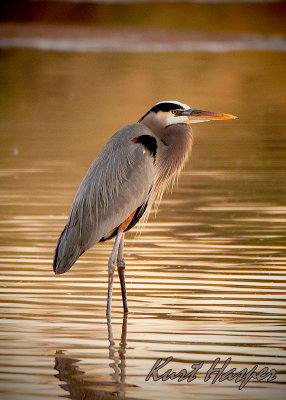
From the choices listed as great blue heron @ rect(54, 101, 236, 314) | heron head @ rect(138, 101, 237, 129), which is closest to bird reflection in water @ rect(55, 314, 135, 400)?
great blue heron @ rect(54, 101, 236, 314)

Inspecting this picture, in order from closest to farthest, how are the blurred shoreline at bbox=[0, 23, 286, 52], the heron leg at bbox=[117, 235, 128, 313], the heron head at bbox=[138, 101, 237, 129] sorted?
the heron leg at bbox=[117, 235, 128, 313] → the heron head at bbox=[138, 101, 237, 129] → the blurred shoreline at bbox=[0, 23, 286, 52]

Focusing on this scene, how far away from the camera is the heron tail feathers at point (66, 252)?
26.2 feet

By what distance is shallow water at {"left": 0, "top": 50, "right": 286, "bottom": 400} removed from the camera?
21.0ft

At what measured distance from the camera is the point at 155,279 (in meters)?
8.70

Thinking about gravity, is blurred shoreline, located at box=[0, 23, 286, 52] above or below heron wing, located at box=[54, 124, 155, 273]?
above

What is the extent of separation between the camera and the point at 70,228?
819cm

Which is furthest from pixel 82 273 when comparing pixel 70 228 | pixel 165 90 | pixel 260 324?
pixel 165 90

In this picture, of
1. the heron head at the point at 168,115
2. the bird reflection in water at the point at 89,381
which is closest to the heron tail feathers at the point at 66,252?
the heron head at the point at 168,115

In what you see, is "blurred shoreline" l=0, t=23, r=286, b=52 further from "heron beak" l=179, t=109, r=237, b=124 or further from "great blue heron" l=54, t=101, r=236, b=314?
"great blue heron" l=54, t=101, r=236, b=314

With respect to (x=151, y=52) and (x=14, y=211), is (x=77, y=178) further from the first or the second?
(x=151, y=52)

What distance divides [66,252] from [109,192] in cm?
52

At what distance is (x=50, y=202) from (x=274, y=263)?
3.70 metres

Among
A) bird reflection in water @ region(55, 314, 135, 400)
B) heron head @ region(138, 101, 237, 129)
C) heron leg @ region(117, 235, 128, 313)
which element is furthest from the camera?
heron head @ region(138, 101, 237, 129)

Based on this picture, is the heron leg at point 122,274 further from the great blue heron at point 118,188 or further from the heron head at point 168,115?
the heron head at point 168,115
